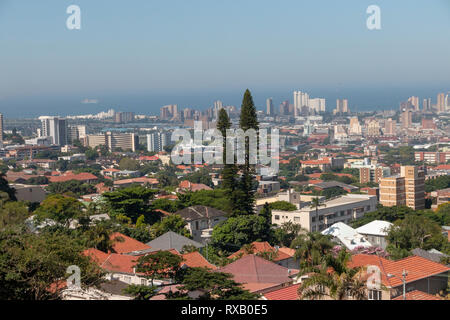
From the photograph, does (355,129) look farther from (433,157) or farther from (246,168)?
(246,168)

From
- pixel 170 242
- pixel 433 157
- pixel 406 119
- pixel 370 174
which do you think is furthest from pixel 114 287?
pixel 406 119

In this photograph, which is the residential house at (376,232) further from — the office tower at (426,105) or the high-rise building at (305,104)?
the office tower at (426,105)

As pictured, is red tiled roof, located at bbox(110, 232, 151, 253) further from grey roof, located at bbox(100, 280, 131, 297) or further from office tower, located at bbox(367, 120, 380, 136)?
office tower, located at bbox(367, 120, 380, 136)

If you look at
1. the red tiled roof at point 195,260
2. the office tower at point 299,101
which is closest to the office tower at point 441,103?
the office tower at point 299,101

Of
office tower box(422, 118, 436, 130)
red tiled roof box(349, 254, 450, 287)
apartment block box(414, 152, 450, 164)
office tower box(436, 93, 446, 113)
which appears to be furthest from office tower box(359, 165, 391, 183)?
office tower box(436, 93, 446, 113)

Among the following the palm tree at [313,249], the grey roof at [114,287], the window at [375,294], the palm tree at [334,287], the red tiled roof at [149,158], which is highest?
the palm tree at [334,287]

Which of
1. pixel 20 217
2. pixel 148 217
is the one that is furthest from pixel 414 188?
pixel 20 217

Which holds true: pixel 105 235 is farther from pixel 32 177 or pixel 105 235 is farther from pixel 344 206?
pixel 32 177
